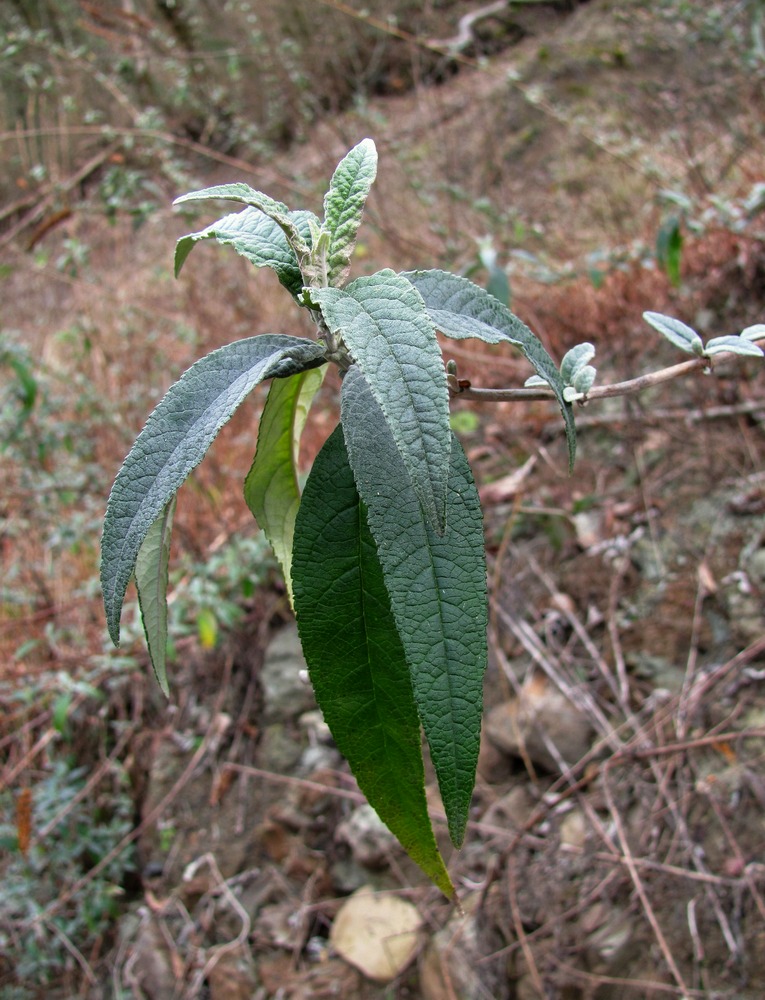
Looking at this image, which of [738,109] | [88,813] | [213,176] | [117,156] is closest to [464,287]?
[88,813]

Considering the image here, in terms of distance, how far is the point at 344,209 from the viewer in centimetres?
69

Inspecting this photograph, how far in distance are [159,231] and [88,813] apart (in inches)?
208

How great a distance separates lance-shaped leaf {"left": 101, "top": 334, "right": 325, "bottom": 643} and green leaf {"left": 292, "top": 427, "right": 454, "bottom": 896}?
11cm

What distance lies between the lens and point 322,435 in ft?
→ 10.4

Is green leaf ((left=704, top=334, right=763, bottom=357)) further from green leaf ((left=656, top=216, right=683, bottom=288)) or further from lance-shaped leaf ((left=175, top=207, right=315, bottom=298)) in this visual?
green leaf ((left=656, top=216, right=683, bottom=288))

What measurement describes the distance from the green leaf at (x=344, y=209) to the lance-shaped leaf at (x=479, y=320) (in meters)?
0.06

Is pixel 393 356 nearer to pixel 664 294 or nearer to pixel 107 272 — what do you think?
pixel 664 294

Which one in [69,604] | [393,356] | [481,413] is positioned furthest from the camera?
[481,413]

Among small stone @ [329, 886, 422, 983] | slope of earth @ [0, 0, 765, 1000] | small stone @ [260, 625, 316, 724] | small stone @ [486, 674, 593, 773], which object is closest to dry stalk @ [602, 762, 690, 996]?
slope of earth @ [0, 0, 765, 1000]

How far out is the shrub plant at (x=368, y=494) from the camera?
0.52 metres

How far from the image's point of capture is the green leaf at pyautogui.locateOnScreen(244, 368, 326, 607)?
77 cm

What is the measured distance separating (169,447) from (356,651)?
23 centimetres

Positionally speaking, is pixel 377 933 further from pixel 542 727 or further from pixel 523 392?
pixel 523 392

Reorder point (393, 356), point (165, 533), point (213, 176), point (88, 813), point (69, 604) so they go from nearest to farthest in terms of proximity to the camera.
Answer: point (393, 356) < point (165, 533) < point (88, 813) < point (69, 604) < point (213, 176)
